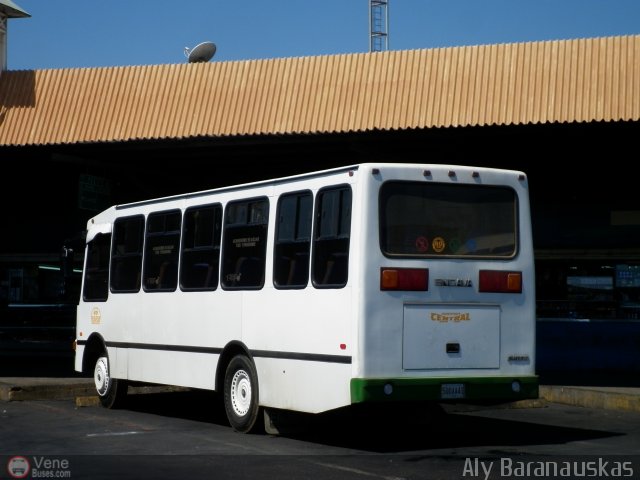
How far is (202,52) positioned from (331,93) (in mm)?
6067

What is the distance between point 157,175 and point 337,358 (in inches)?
598

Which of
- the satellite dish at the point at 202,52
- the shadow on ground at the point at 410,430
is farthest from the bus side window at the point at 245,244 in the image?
the satellite dish at the point at 202,52

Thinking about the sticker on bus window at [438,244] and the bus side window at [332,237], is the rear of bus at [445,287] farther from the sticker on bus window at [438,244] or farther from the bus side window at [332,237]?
the bus side window at [332,237]

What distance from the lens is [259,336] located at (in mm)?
12797

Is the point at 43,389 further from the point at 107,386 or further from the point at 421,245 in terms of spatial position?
the point at 421,245

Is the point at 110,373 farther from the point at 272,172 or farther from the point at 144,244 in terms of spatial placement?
the point at 272,172

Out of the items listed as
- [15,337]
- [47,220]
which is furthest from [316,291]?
[15,337]

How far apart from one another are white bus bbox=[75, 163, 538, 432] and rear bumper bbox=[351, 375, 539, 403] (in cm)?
1

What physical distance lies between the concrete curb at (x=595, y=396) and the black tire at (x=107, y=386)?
19.9 ft

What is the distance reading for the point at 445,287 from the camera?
11.7 m

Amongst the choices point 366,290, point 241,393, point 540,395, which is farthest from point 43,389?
point 366,290

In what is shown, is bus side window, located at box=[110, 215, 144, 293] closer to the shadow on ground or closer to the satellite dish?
the shadow on ground

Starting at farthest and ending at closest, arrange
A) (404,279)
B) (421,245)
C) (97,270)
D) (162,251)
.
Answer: (97,270) → (162,251) → (421,245) → (404,279)

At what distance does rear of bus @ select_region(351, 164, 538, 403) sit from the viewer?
11.3m
